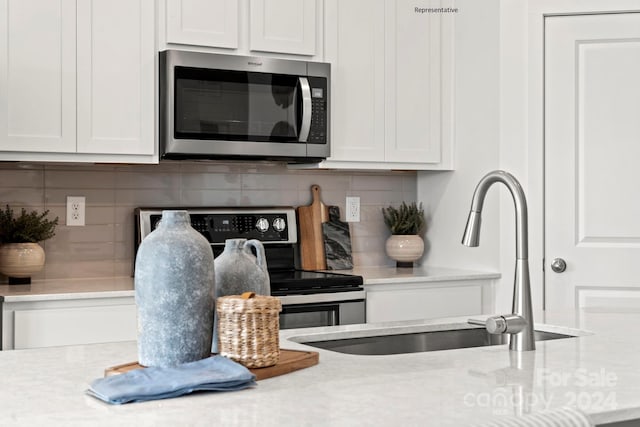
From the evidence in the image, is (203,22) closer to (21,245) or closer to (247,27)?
(247,27)

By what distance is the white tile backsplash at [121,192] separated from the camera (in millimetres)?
3693

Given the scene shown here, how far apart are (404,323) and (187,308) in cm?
92

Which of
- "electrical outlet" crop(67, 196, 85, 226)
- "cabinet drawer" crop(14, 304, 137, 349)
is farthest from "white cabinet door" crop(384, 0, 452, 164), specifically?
"cabinet drawer" crop(14, 304, 137, 349)

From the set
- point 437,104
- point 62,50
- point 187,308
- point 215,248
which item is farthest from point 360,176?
point 187,308

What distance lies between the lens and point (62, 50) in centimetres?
339

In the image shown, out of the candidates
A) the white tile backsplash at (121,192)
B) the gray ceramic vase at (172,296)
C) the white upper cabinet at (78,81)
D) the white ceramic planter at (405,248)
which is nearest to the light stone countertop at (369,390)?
the gray ceramic vase at (172,296)

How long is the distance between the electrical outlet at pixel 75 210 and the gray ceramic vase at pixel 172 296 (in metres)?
2.15

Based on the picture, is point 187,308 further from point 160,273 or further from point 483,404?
point 483,404

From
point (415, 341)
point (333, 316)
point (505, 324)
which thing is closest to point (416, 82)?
point (333, 316)

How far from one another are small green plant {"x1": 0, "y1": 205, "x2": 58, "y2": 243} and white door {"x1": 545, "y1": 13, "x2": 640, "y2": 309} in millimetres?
2273

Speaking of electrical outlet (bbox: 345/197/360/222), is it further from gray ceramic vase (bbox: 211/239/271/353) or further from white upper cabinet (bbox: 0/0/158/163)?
gray ceramic vase (bbox: 211/239/271/353)

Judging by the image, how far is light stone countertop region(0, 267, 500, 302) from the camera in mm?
3154

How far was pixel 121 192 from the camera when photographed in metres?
3.85

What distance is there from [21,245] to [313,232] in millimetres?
1425
